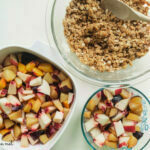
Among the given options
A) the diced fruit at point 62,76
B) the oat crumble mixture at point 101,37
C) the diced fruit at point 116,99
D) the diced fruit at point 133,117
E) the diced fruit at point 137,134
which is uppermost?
the oat crumble mixture at point 101,37

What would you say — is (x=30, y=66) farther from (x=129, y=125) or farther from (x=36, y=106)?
(x=129, y=125)

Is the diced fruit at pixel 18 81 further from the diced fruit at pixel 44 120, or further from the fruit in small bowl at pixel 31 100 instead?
the diced fruit at pixel 44 120

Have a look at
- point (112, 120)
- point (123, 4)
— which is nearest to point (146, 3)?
point (123, 4)

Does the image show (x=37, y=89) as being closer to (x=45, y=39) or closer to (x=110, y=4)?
(x=45, y=39)

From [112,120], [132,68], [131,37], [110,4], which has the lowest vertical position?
[112,120]

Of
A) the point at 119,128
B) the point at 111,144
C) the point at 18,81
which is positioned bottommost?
the point at 111,144

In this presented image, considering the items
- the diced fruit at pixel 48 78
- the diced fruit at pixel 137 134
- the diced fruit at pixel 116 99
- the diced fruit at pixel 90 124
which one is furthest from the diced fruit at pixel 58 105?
the diced fruit at pixel 137 134

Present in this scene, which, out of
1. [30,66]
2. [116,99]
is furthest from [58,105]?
[116,99]
